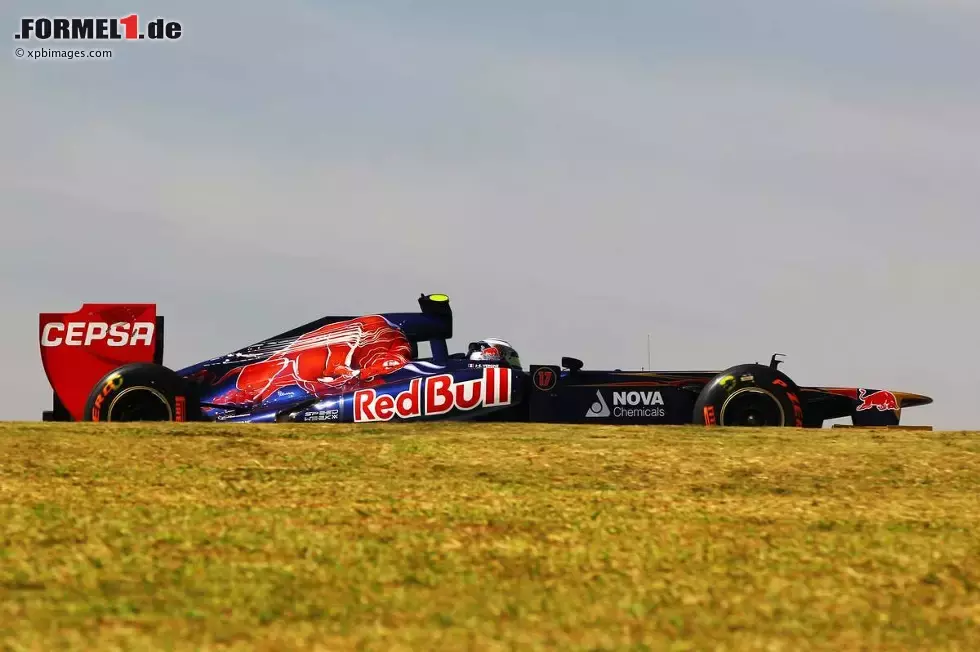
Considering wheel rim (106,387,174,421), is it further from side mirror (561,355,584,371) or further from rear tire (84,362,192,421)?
side mirror (561,355,584,371)

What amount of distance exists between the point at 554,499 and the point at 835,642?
3.92 metres

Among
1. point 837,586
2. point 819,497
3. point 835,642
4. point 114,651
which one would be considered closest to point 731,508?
point 819,497

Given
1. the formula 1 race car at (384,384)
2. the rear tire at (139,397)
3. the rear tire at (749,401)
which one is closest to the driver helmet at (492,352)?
the formula 1 race car at (384,384)

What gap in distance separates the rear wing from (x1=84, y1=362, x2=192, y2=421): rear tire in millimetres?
1083

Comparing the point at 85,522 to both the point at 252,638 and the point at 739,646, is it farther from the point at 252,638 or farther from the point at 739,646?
the point at 739,646

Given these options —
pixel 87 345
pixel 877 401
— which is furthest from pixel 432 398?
pixel 877 401

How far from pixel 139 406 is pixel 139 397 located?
116 mm

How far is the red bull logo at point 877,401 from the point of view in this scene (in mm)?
15820

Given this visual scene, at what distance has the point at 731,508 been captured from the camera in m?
8.95

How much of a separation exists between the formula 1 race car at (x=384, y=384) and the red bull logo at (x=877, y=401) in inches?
0.5

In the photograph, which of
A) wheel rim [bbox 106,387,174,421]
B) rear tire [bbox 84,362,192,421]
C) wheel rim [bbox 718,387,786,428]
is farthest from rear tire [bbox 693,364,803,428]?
wheel rim [bbox 106,387,174,421]

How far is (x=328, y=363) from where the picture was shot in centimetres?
1532

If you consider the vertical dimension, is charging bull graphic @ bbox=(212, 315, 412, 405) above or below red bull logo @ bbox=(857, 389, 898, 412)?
above

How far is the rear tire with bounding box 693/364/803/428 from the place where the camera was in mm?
14539
